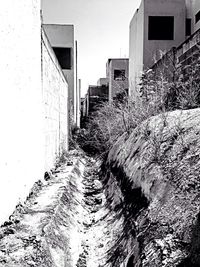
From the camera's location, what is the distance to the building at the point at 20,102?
284 cm

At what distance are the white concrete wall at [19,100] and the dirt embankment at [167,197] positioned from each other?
4.31 ft

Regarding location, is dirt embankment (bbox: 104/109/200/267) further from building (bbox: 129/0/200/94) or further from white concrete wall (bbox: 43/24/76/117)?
white concrete wall (bbox: 43/24/76/117)

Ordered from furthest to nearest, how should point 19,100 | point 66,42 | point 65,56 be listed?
point 65,56 → point 66,42 → point 19,100

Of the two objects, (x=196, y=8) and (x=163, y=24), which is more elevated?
(x=196, y=8)

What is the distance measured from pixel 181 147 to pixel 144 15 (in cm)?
1216

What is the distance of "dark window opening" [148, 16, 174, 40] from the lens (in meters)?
14.1

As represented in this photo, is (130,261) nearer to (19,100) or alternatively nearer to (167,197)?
(167,197)

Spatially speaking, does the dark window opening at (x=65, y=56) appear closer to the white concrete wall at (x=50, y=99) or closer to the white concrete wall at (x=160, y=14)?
the white concrete wall at (x=160, y=14)

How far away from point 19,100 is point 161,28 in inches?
488

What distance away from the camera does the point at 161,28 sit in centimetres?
1422

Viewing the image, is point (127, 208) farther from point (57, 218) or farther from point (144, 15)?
point (144, 15)

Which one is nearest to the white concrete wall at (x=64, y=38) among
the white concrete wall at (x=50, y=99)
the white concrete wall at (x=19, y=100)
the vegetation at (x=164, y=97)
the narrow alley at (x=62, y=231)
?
the vegetation at (x=164, y=97)

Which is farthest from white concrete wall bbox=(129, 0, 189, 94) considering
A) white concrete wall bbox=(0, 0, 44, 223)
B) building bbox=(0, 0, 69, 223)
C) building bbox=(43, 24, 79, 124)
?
white concrete wall bbox=(0, 0, 44, 223)

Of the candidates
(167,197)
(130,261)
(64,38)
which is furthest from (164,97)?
(64,38)
